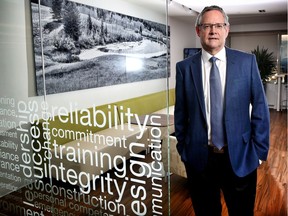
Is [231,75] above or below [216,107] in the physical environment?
above

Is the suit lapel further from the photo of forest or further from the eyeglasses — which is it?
the photo of forest

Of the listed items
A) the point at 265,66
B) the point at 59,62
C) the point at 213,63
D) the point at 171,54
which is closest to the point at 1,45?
the point at 59,62

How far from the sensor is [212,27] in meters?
1.42

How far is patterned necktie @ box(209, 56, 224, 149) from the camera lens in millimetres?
1480

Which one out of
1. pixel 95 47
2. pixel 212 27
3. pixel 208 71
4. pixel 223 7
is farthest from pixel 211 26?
pixel 95 47

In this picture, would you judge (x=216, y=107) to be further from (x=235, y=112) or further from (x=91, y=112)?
(x=91, y=112)

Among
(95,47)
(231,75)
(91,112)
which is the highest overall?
(95,47)

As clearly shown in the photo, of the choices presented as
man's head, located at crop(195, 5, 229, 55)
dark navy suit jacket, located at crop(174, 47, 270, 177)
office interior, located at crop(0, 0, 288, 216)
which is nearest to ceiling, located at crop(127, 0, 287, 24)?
office interior, located at crop(0, 0, 288, 216)

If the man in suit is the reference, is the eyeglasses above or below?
above

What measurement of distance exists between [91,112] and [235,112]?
3.14ft

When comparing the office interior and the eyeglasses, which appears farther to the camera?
the office interior

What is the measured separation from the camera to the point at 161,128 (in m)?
1.80

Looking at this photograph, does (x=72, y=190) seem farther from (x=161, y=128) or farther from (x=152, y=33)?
(x=152, y=33)

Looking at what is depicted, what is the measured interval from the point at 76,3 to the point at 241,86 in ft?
4.00
